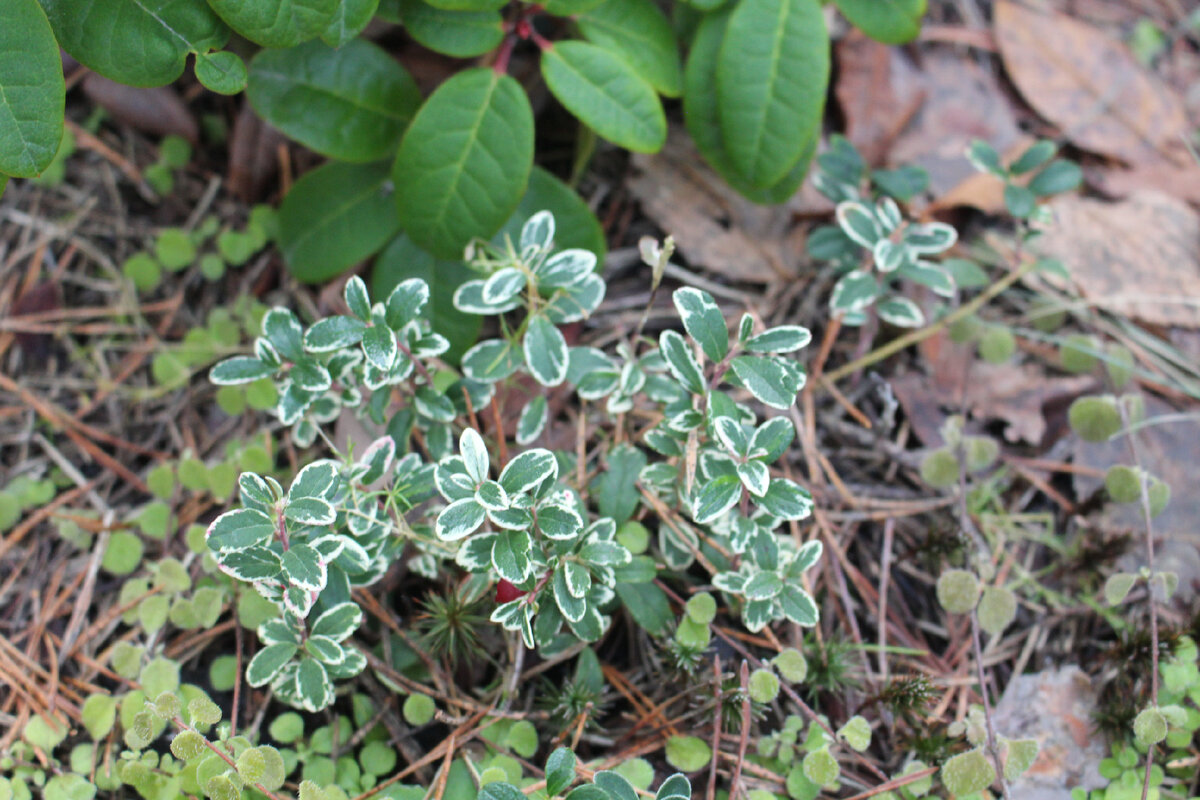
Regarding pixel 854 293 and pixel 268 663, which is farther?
pixel 854 293

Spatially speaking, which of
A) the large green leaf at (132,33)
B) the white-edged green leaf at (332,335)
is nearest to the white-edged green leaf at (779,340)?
the white-edged green leaf at (332,335)

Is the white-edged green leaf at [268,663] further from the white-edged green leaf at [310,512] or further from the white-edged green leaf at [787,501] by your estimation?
the white-edged green leaf at [787,501]

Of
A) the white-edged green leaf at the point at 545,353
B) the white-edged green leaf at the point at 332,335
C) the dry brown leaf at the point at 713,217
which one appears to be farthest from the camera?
the dry brown leaf at the point at 713,217

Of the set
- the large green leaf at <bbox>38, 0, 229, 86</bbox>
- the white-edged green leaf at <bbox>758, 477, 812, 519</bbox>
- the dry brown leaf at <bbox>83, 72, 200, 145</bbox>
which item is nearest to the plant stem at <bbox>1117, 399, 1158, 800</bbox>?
the white-edged green leaf at <bbox>758, 477, 812, 519</bbox>

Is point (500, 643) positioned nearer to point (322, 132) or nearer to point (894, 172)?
point (322, 132)

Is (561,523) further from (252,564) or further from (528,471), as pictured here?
(252,564)

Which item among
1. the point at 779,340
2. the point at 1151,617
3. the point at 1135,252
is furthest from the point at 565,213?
the point at 1135,252
